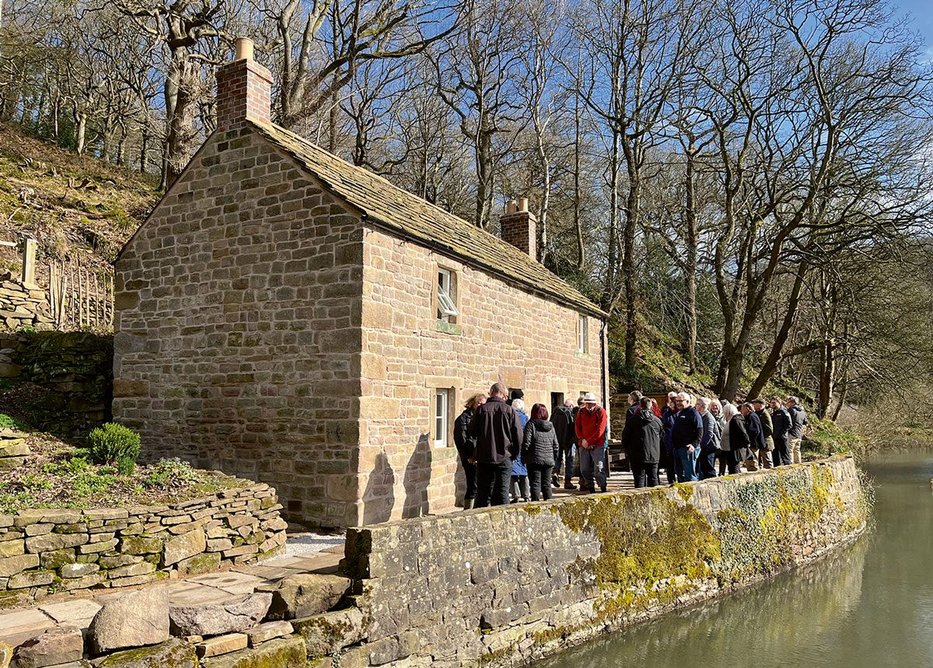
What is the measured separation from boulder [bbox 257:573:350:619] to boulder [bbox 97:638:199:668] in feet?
2.85

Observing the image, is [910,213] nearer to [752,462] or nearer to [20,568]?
[752,462]

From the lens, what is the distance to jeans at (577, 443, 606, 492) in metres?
11.5

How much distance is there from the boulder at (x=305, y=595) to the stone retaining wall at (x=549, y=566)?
15cm

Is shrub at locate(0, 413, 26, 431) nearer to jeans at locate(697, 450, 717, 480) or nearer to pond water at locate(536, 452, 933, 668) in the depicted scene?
pond water at locate(536, 452, 933, 668)

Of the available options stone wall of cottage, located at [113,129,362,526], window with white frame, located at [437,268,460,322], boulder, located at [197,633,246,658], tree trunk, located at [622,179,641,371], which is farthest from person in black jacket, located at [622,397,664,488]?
tree trunk, located at [622,179,641,371]

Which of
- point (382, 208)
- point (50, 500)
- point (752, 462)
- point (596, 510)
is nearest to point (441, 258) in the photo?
point (382, 208)

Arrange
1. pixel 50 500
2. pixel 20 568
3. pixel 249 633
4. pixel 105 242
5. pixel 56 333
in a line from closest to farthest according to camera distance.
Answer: pixel 249 633 < pixel 20 568 < pixel 50 500 < pixel 56 333 < pixel 105 242

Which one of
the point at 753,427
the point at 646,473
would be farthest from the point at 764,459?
the point at 646,473

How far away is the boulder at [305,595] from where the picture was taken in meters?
5.66

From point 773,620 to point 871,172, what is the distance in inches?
559

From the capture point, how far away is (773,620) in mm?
9750

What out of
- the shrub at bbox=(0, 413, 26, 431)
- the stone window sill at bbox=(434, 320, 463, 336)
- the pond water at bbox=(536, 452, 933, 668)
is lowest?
the pond water at bbox=(536, 452, 933, 668)

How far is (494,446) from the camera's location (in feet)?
29.1

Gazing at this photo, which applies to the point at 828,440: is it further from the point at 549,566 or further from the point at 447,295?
the point at 549,566
